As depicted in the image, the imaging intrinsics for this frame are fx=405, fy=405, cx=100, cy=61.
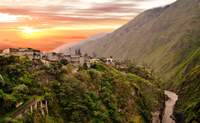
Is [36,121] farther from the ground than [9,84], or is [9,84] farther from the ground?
[9,84]

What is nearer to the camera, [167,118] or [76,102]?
[76,102]

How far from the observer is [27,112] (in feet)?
295

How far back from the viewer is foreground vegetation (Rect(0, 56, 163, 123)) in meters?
98.0

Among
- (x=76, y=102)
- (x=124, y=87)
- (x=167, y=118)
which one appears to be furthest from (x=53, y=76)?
(x=167, y=118)

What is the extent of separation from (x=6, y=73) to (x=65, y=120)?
831 inches

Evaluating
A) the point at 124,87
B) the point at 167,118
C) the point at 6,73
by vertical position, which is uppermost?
the point at 6,73

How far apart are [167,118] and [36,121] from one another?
10351cm

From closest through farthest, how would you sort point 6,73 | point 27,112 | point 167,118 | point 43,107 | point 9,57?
point 27,112, point 43,107, point 6,73, point 9,57, point 167,118

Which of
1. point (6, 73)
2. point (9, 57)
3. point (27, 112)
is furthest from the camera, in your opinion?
point (9, 57)

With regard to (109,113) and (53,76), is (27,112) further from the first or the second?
(109,113)

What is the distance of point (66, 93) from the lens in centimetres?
11025

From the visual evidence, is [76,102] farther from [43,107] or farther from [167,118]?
[167,118]

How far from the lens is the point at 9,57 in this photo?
11650cm

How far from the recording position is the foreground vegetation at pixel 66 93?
3858 inches
